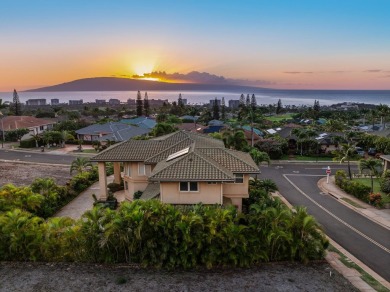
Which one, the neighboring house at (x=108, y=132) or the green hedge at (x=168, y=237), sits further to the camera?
the neighboring house at (x=108, y=132)

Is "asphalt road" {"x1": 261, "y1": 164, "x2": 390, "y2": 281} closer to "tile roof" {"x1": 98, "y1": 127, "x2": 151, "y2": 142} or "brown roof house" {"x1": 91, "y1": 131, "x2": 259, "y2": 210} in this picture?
"brown roof house" {"x1": 91, "y1": 131, "x2": 259, "y2": 210}

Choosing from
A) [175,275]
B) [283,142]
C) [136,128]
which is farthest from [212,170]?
[136,128]

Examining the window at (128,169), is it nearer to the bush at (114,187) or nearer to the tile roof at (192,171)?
the bush at (114,187)

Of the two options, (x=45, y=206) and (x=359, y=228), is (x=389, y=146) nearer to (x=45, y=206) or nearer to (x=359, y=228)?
(x=359, y=228)

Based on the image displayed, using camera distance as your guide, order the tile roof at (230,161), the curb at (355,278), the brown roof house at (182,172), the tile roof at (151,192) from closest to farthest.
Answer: the curb at (355,278)
the brown roof house at (182,172)
the tile roof at (151,192)
the tile roof at (230,161)

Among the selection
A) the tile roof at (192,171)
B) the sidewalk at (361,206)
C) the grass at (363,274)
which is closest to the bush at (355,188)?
the sidewalk at (361,206)

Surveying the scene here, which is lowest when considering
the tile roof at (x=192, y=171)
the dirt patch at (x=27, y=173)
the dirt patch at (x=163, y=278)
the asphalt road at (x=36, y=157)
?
the asphalt road at (x=36, y=157)
